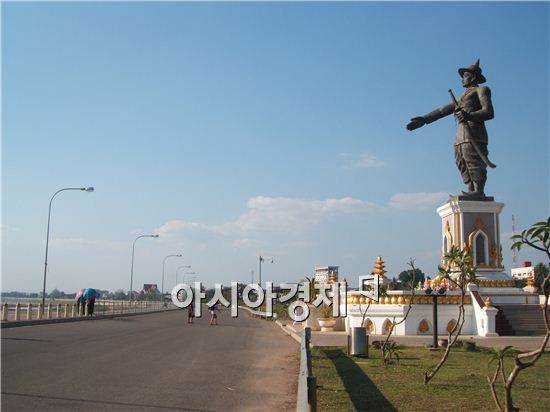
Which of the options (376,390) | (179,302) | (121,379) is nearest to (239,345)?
(121,379)

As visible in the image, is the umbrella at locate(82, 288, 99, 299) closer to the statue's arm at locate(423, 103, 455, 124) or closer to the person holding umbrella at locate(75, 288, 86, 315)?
the person holding umbrella at locate(75, 288, 86, 315)

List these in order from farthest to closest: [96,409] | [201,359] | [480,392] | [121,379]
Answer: [201,359] < [121,379] < [480,392] < [96,409]

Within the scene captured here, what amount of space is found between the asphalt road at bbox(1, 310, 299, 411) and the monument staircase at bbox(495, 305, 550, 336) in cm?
1178

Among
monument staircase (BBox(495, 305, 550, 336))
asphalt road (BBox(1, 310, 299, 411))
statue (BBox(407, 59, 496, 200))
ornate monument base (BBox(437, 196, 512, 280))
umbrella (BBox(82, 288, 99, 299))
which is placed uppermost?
statue (BBox(407, 59, 496, 200))

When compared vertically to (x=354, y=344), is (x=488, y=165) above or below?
above

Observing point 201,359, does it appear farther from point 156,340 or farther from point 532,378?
point 532,378

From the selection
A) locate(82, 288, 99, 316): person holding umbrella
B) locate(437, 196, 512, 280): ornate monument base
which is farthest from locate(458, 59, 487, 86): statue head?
locate(82, 288, 99, 316): person holding umbrella

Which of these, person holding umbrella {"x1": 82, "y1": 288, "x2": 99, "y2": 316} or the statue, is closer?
the statue

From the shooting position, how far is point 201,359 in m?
16.0

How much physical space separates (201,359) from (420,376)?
623 centimetres

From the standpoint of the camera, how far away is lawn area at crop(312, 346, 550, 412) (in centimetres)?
930

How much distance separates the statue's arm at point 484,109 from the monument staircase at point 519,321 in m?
10.1

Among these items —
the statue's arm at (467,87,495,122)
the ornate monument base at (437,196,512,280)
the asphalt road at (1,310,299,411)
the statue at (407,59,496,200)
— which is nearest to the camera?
the asphalt road at (1,310,299,411)

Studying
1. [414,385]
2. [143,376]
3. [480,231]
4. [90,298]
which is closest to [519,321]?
[480,231]
